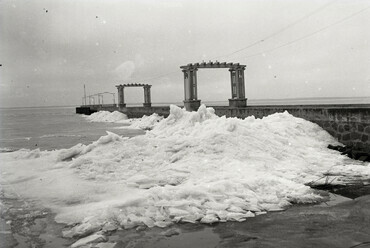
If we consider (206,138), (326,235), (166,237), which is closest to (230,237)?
(166,237)

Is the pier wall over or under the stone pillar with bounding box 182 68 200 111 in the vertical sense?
under

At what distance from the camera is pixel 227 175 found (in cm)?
714

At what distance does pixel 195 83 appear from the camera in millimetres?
24922

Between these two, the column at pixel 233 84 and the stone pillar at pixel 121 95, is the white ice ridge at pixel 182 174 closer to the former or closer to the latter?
the column at pixel 233 84

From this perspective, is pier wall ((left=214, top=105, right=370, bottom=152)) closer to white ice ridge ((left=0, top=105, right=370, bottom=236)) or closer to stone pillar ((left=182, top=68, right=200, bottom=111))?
white ice ridge ((left=0, top=105, right=370, bottom=236))

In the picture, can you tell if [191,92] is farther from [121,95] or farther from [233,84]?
[121,95]

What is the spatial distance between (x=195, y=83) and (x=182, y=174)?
17.9 metres

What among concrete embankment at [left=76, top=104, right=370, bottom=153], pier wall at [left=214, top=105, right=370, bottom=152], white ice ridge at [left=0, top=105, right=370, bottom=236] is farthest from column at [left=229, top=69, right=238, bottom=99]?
white ice ridge at [left=0, top=105, right=370, bottom=236]

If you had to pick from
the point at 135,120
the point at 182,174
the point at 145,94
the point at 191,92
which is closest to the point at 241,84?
the point at 191,92

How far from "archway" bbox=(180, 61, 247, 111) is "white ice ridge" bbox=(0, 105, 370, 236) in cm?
1242

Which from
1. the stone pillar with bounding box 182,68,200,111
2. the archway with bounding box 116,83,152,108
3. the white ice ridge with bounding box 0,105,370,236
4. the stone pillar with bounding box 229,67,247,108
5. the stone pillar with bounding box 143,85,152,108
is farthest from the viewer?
the stone pillar with bounding box 143,85,152,108

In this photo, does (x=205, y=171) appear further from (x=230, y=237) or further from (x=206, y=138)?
(x=230, y=237)

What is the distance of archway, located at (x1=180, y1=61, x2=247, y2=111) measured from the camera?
24.5 metres

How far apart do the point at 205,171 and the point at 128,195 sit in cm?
215
